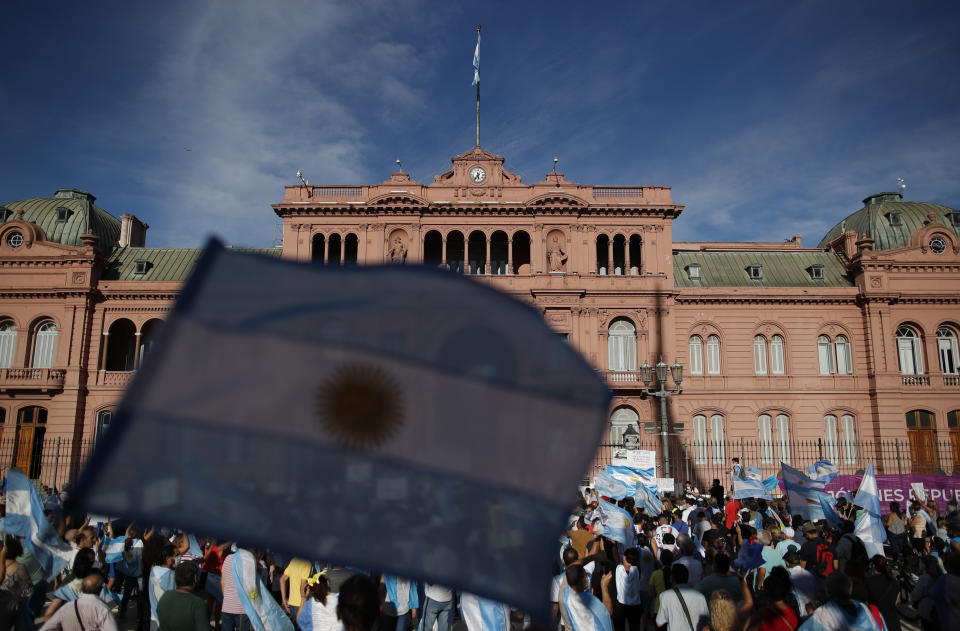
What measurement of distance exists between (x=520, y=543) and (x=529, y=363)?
101cm

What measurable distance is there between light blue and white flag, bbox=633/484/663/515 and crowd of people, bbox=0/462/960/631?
2307 millimetres

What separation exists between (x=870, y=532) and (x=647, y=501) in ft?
17.0

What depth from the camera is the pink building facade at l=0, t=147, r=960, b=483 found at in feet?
112

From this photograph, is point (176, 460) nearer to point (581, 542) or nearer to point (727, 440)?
point (581, 542)

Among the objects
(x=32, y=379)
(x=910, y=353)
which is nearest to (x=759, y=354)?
(x=910, y=353)

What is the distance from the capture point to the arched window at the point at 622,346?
34281mm

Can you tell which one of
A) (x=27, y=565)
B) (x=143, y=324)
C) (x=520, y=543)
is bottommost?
(x=27, y=565)

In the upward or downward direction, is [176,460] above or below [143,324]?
below

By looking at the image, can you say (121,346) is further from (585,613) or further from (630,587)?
(585,613)

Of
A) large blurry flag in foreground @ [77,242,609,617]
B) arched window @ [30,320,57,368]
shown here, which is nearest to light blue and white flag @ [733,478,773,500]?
large blurry flag in foreground @ [77,242,609,617]

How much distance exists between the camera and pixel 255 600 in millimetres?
7617

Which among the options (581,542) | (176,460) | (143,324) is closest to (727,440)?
(581,542)

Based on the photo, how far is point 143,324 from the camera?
36.7 m

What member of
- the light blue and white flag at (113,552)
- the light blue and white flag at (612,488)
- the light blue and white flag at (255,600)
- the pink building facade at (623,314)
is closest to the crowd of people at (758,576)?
the light blue and white flag at (612,488)
